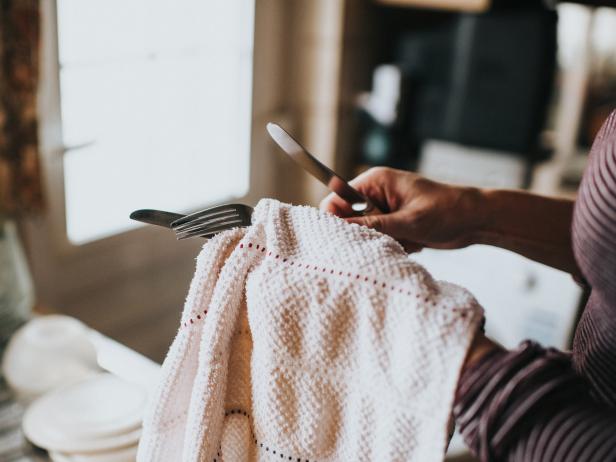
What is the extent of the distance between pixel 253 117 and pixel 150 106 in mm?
388

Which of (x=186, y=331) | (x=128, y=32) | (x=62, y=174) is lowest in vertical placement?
(x=62, y=174)

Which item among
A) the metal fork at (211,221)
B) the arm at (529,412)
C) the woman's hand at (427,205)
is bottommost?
the arm at (529,412)

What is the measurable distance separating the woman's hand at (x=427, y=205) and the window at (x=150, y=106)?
0.95 m

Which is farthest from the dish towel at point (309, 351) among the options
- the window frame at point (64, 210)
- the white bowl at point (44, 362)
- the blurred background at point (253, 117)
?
the window frame at point (64, 210)

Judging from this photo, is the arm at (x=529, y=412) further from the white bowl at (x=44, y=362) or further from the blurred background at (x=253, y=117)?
the blurred background at (x=253, y=117)

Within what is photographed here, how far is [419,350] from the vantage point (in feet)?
1.43

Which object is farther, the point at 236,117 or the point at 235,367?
the point at 236,117

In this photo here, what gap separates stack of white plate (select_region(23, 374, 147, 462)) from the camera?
2.49ft

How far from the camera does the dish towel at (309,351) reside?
44cm

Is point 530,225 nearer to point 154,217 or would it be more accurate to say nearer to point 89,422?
point 154,217

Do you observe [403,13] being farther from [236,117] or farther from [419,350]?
[419,350]

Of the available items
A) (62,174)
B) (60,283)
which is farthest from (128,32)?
(60,283)

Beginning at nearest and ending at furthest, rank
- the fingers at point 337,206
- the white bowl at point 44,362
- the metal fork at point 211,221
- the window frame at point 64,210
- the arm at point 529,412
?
the arm at point 529,412, the metal fork at point 211,221, the fingers at point 337,206, the white bowl at point 44,362, the window frame at point 64,210

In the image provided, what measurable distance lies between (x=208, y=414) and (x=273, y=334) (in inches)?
3.4
